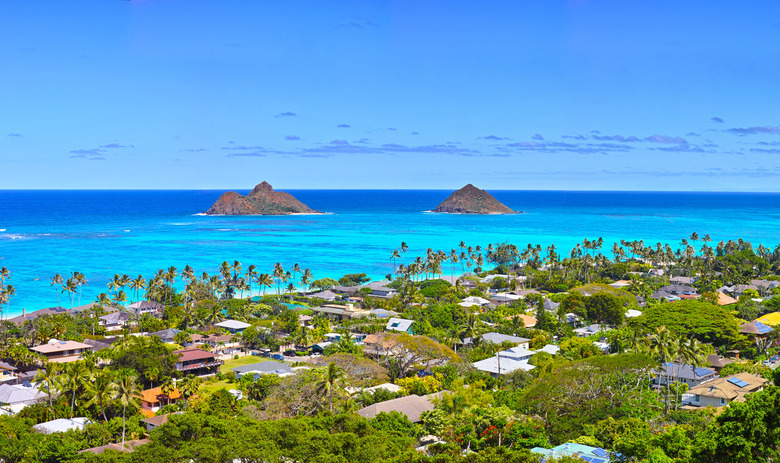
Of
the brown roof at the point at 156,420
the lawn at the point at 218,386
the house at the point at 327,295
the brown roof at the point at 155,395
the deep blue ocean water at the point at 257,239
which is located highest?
the deep blue ocean water at the point at 257,239

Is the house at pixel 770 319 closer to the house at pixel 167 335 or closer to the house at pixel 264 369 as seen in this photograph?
the house at pixel 264 369

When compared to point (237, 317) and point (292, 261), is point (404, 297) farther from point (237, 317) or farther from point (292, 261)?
point (292, 261)

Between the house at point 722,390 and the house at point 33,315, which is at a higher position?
the house at point 33,315

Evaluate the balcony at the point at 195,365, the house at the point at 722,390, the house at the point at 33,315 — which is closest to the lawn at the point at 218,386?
the balcony at the point at 195,365

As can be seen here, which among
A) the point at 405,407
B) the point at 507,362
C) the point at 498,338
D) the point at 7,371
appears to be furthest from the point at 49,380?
the point at 498,338

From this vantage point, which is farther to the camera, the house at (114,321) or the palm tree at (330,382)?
the house at (114,321)

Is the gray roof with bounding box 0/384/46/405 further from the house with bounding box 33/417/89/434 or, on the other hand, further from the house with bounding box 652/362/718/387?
the house with bounding box 652/362/718/387
